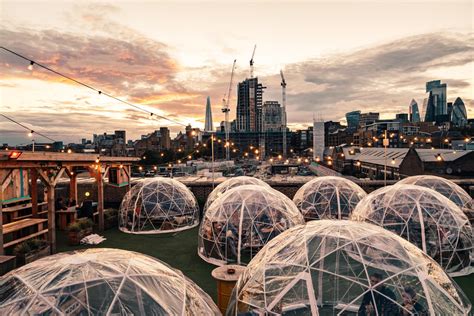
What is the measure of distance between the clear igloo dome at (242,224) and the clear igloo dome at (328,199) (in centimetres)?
373

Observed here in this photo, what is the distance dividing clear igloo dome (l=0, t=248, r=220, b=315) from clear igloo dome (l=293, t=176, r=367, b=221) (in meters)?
10.3

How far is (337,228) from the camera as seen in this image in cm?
571

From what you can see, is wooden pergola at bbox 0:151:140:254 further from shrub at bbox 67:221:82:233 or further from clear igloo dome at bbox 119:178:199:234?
clear igloo dome at bbox 119:178:199:234

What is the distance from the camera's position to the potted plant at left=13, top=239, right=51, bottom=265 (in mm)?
9344

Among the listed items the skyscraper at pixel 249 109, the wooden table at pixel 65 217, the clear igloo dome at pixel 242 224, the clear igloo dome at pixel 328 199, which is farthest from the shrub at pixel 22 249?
the skyscraper at pixel 249 109

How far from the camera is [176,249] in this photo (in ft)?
37.5

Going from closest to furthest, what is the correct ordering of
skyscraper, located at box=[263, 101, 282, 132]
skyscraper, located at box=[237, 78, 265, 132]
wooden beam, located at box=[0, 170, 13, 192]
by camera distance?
wooden beam, located at box=[0, 170, 13, 192] < skyscraper, located at box=[237, 78, 265, 132] < skyscraper, located at box=[263, 101, 282, 132]

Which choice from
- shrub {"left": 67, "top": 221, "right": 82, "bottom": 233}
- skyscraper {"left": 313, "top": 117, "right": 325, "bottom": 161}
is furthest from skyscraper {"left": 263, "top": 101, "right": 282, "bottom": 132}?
shrub {"left": 67, "top": 221, "right": 82, "bottom": 233}

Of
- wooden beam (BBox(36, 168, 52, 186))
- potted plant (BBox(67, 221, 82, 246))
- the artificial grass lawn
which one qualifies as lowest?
the artificial grass lawn

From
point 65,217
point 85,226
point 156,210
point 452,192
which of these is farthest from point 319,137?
point 85,226

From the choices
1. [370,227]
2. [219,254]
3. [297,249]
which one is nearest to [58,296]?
[297,249]

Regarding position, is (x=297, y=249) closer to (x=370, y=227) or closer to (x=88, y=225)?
(x=370, y=227)

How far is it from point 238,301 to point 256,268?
2.18 feet

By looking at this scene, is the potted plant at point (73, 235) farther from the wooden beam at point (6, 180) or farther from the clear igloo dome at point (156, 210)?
the wooden beam at point (6, 180)
